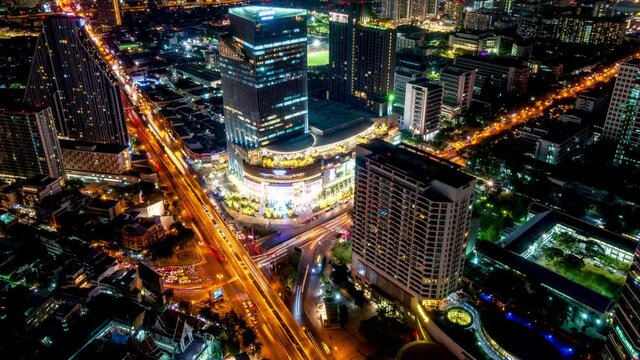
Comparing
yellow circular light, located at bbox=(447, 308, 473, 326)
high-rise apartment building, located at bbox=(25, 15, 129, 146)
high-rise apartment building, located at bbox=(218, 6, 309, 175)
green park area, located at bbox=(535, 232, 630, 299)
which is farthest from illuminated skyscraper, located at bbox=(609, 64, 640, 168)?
high-rise apartment building, located at bbox=(25, 15, 129, 146)

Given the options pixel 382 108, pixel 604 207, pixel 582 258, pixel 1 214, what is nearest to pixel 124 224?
pixel 1 214

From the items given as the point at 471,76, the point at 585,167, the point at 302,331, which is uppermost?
the point at 471,76

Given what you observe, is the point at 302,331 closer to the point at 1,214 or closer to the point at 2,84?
the point at 1,214

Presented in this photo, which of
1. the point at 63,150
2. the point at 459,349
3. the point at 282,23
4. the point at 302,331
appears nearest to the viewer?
the point at 459,349

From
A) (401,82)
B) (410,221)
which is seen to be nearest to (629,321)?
(410,221)

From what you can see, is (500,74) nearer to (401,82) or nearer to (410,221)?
(401,82)
